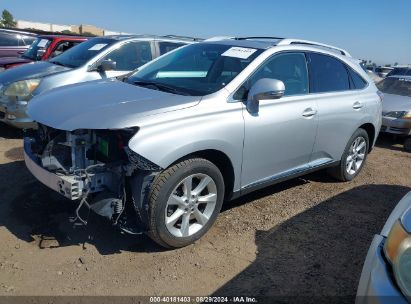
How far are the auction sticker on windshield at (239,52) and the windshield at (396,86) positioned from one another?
6.65 m

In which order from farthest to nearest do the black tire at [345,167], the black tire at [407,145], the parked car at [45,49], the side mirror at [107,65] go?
the parked car at [45,49]
the black tire at [407,145]
the side mirror at [107,65]
the black tire at [345,167]

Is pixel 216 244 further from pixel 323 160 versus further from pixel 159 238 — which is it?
pixel 323 160

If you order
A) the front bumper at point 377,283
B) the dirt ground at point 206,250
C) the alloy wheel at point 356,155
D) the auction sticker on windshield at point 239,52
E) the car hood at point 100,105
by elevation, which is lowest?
the dirt ground at point 206,250

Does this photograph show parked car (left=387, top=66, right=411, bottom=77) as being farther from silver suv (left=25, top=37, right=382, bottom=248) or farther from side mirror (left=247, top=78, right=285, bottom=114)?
side mirror (left=247, top=78, right=285, bottom=114)

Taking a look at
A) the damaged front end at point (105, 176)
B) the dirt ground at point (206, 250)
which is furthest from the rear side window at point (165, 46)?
the damaged front end at point (105, 176)

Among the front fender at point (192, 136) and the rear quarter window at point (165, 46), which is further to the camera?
the rear quarter window at point (165, 46)

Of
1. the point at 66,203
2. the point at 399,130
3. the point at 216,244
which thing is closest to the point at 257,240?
the point at 216,244

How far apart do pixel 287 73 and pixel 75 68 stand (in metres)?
3.62

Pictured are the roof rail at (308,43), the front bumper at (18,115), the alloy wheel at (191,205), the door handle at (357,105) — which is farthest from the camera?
the front bumper at (18,115)

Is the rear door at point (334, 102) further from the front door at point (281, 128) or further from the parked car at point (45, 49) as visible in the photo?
the parked car at point (45, 49)

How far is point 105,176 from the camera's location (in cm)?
305

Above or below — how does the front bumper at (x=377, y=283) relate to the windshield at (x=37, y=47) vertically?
below

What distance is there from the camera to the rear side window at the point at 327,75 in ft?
14.4

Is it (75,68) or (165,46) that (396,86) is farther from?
(75,68)
